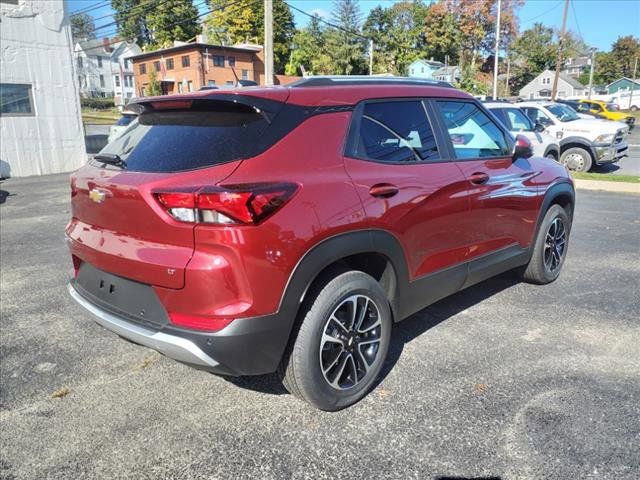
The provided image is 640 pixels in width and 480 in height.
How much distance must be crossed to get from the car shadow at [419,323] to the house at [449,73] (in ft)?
162

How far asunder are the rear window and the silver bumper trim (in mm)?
829

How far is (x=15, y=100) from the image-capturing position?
14.0 metres

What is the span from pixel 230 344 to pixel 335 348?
72 cm

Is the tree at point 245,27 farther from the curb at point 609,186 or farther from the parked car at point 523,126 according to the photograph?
the curb at point 609,186

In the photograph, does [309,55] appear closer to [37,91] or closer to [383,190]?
[37,91]

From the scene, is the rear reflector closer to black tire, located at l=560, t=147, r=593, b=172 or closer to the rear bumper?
the rear bumper

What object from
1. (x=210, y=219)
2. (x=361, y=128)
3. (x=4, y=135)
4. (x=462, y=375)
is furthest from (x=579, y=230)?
(x=4, y=135)

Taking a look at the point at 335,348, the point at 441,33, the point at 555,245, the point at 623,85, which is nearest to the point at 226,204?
the point at 335,348

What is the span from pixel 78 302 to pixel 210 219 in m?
1.31

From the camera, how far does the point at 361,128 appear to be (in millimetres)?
3076

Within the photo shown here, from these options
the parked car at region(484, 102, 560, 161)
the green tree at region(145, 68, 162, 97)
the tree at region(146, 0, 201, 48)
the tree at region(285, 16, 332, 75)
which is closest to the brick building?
the green tree at region(145, 68, 162, 97)

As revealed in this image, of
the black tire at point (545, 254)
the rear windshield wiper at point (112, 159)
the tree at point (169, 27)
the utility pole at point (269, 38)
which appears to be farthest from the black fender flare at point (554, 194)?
the tree at point (169, 27)

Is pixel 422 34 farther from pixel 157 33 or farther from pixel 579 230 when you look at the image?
pixel 579 230

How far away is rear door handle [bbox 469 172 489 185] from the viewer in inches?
147
